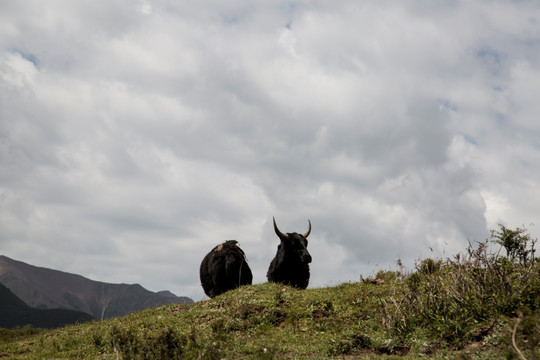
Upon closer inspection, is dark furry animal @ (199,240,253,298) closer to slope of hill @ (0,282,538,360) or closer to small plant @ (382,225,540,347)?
slope of hill @ (0,282,538,360)

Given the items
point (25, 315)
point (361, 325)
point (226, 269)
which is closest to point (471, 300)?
point (361, 325)

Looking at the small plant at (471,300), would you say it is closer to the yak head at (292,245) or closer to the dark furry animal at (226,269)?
the yak head at (292,245)

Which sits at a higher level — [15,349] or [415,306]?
[415,306]

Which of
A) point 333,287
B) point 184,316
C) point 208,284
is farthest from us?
point 208,284

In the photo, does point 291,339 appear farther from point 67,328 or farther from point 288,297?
point 67,328

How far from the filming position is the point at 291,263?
744 inches

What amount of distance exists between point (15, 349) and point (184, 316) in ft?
16.6

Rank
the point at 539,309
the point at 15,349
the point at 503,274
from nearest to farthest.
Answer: the point at 539,309
the point at 503,274
the point at 15,349

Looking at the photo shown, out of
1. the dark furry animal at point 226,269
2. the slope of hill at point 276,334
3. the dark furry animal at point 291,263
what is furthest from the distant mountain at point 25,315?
the slope of hill at point 276,334

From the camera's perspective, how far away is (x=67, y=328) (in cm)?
1744

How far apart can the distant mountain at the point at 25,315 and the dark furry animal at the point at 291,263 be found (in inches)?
5139

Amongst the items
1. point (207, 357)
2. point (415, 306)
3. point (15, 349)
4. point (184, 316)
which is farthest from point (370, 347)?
point (15, 349)

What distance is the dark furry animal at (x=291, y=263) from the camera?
61.1 feet

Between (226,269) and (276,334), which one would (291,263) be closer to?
(226,269)
